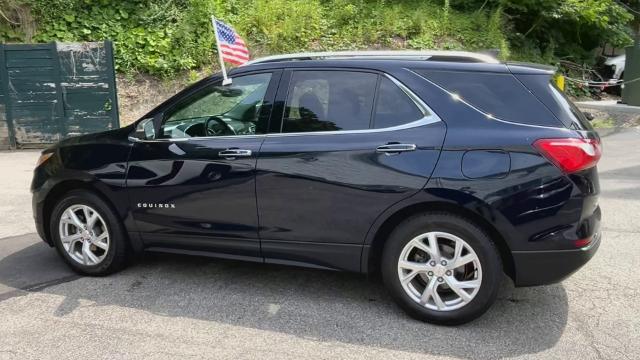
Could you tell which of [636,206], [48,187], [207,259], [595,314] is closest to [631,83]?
[636,206]

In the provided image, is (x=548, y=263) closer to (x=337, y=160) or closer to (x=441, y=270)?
(x=441, y=270)

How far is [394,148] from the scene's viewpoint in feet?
12.0

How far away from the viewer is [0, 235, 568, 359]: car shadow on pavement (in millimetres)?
3557

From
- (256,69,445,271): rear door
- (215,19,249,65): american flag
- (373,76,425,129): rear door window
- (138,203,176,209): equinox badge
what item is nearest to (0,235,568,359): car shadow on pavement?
(256,69,445,271): rear door

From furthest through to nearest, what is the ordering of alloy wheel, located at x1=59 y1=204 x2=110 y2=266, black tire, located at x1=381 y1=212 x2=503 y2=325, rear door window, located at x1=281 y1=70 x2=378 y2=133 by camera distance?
1. alloy wheel, located at x1=59 y1=204 x2=110 y2=266
2. rear door window, located at x1=281 y1=70 x2=378 y2=133
3. black tire, located at x1=381 y1=212 x2=503 y2=325

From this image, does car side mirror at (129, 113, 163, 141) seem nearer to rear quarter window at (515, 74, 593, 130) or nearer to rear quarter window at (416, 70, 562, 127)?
rear quarter window at (416, 70, 562, 127)

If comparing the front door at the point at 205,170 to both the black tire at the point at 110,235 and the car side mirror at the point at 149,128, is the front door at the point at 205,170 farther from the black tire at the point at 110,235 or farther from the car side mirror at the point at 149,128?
the black tire at the point at 110,235

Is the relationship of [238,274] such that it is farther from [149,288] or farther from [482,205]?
[482,205]

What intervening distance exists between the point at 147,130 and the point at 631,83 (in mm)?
12479

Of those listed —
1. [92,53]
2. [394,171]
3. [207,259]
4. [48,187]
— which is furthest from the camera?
[92,53]

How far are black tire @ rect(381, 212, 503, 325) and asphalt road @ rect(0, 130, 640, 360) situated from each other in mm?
103

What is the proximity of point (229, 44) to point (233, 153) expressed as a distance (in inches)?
76.9

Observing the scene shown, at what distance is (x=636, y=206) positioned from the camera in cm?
659

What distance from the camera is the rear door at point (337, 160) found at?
3.66 metres
